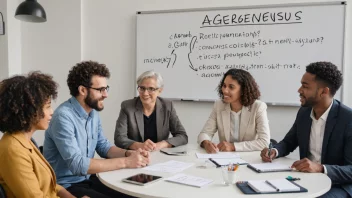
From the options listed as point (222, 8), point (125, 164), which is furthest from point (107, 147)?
point (222, 8)

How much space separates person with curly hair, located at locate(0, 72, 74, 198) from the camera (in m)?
1.35

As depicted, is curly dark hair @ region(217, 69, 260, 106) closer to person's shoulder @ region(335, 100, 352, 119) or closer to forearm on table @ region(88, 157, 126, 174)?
→ person's shoulder @ region(335, 100, 352, 119)

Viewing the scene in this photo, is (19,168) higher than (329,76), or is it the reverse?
(329,76)

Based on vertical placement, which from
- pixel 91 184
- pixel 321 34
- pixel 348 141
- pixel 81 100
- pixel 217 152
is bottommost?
pixel 91 184

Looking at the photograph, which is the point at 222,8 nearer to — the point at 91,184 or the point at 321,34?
the point at 321,34

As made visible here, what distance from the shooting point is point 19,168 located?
53.0 inches

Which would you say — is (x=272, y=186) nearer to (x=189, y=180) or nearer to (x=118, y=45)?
(x=189, y=180)

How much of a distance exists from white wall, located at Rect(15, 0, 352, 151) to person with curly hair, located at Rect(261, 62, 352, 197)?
1462 mm

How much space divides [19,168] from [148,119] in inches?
56.2

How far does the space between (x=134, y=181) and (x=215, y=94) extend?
2.11 m

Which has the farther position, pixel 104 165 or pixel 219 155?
pixel 219 155

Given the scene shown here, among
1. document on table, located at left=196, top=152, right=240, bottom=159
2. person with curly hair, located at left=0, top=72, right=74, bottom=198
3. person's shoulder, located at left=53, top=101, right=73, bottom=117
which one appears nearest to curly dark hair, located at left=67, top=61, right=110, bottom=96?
person's shoulder, located at left=53, top=101, right=73, bottom=117

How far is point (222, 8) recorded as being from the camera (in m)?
3.41

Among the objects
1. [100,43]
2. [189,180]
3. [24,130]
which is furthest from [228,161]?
[100,43]
